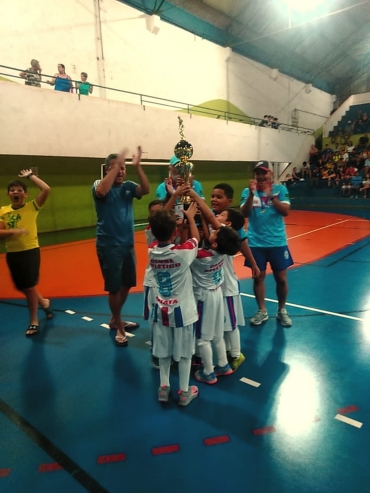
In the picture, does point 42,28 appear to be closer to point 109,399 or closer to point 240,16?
point 240,16

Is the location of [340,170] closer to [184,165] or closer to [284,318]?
[284,318]

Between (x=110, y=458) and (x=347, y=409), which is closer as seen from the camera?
(x=110, y=458)

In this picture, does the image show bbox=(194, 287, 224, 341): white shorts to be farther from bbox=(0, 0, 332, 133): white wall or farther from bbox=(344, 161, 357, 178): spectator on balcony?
bbox=(344, 161, 357, 178): spectator on balcony

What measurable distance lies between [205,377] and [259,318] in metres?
1.42

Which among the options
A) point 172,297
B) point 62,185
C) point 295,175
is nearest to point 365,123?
point 295,175

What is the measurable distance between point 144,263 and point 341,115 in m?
22.0

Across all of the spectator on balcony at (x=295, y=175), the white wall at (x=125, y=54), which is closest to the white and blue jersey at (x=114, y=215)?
the white wall at (x=125, y=54)

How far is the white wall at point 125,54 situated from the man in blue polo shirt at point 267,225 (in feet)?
31.9

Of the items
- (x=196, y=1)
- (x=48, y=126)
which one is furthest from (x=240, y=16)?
(x=48, y=126)

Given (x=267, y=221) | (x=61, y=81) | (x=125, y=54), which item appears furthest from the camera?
(x=125, y=54)

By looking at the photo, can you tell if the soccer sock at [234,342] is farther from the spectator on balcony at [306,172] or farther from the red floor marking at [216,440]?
the spectator on balcony at [306,172]

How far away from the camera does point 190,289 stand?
8.63 ft

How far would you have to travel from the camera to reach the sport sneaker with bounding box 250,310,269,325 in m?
4.17

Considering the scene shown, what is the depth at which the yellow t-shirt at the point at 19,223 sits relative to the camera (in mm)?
4055
